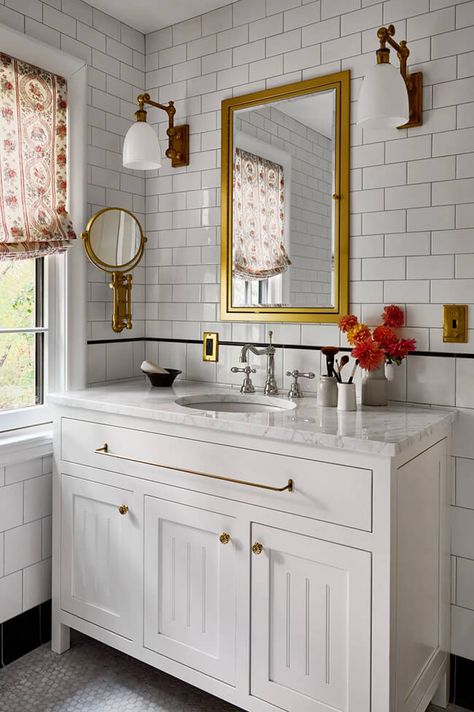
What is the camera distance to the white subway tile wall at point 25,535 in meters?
2.23

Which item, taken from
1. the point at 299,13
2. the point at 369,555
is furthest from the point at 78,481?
the point at 299,13

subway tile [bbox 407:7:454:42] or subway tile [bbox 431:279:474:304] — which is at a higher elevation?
subway tile [bbox 407:7:454:42]

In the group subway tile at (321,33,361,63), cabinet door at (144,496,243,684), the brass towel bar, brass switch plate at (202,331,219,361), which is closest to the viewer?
the brass towel bar

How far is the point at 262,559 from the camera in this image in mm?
1754

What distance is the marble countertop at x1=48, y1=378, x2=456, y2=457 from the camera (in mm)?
1575

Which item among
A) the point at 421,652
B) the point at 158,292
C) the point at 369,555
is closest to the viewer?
the point at 369,555

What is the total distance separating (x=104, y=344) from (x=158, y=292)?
0.37 meters

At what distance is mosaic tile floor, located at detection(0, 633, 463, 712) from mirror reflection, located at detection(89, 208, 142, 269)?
1.59 m

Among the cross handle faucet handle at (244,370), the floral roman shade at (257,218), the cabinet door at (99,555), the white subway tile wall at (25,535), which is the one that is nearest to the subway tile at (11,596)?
the white subway tile wall at (25,535)

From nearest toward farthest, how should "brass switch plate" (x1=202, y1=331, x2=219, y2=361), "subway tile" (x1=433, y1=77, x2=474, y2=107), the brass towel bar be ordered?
the brass towel bar < "subway tile" (x1=433, y1=77, x2=474, y2=107) < "brass switch plate" (x1=202, y1=331, x2=219, y2=361)

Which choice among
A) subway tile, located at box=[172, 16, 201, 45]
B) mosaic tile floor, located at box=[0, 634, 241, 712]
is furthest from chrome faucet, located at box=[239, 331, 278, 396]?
subway tile, located at box=[172, 16, 201, 45]

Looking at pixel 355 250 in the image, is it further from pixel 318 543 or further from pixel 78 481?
pixel 78 481

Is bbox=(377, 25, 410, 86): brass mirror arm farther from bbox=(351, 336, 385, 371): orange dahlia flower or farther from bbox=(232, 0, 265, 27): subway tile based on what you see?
bbox=(351, 336, 385, 371): orange dahlia flower

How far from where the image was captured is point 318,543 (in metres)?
1.64
